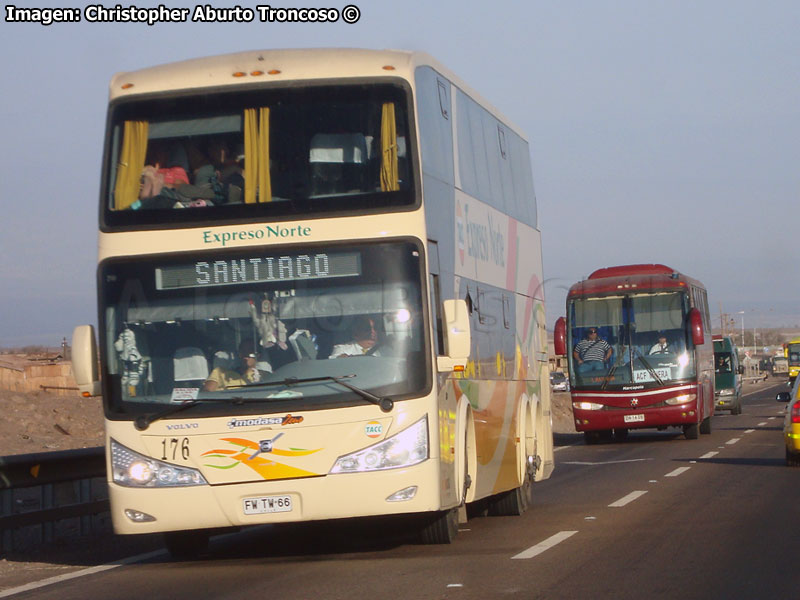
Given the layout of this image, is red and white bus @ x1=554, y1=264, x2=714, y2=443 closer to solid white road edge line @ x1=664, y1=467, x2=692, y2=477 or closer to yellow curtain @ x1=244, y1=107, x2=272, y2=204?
solid white road edge line @ x1=664, y1=467, x2=692, y2=477

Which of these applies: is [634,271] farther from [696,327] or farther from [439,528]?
[439,528]

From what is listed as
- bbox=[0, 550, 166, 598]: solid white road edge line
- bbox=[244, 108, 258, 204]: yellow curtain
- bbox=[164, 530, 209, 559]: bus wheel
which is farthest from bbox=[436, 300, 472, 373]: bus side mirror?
bbox=[0, 550, 166, 598]: solid white road edge line

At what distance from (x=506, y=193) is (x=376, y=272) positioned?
554cm

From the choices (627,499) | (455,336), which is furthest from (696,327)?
(455,336)

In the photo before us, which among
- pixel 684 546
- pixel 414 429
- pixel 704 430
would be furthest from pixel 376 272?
pixel 704 430

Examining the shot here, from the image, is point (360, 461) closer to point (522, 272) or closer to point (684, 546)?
point (684, 546)

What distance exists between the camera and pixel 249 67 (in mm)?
11289

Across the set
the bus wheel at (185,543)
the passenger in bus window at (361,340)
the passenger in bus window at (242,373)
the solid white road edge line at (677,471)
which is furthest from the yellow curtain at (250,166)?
the solid white road edge line at (677,471)

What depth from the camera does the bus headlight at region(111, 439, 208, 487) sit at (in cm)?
1070

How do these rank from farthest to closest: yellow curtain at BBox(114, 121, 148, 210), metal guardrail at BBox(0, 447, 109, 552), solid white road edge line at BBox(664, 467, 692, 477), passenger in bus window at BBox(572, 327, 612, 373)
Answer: passenger in bus window at BBox(572, 327, 612, 373)
solid white road edge line at BBox(664, 467, 692, 477)
metal guardrail at BBox(0, 447, 109, 552)
yellow curtain at BBox(114, 121, 148, 210)

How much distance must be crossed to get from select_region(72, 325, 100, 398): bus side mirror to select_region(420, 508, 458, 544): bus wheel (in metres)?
3.25

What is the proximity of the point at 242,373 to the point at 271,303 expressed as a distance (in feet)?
1.95

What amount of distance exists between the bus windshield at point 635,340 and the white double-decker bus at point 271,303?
20.6 m

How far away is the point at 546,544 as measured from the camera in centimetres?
1198
